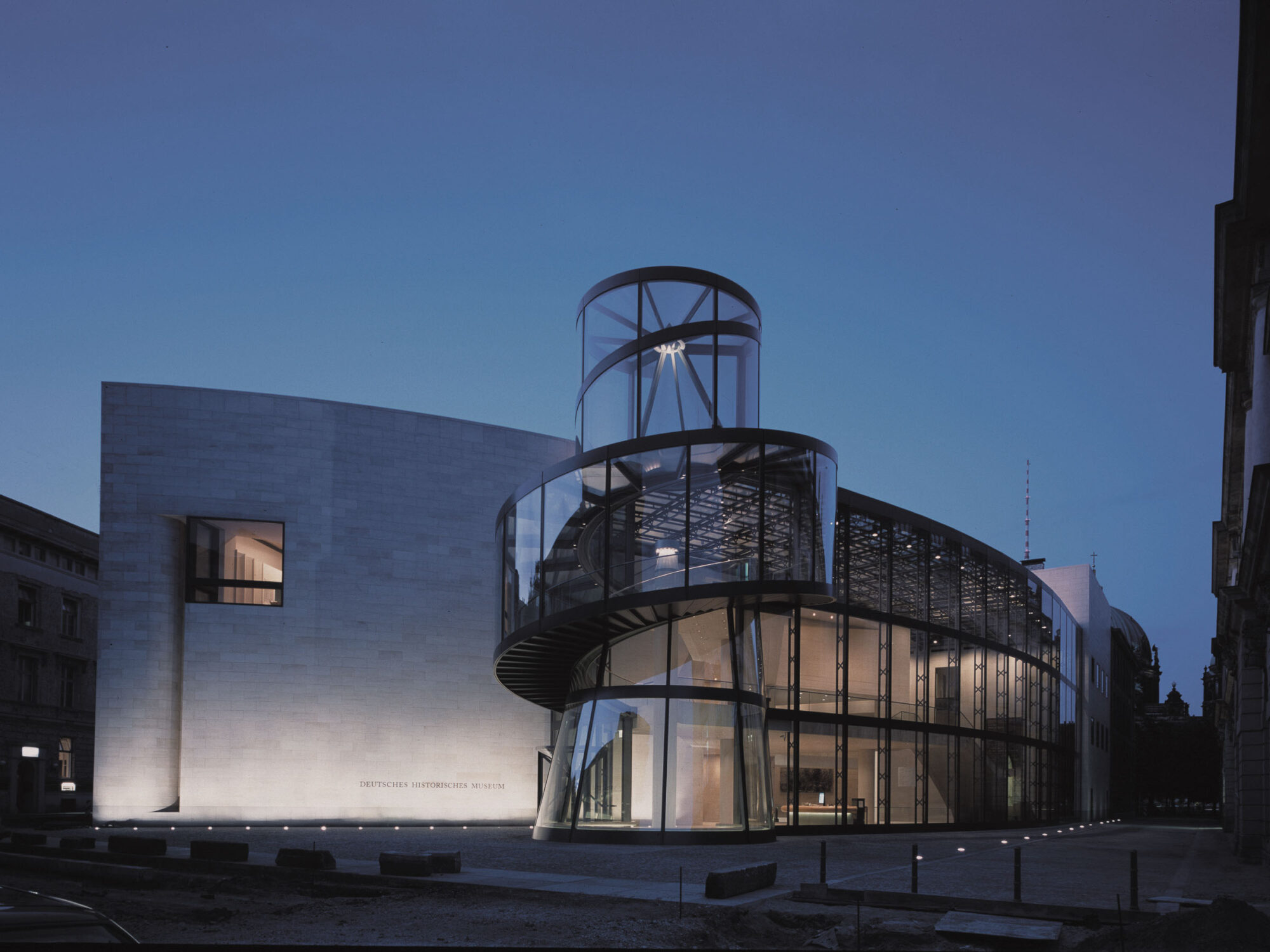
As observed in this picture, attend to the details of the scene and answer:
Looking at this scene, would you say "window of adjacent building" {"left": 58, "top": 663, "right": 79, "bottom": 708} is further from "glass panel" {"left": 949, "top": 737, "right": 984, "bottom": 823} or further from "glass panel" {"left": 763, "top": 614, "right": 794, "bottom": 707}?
"glass panel" {"left": 949, "top": 737, "right": 984, "bottom": 823}

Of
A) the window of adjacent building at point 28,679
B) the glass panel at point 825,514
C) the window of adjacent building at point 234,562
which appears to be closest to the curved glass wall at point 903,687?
the glass panel at point 825,514

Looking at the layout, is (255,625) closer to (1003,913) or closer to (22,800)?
(22,800)

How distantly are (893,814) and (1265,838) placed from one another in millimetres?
12823

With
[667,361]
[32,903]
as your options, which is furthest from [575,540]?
[32,903]

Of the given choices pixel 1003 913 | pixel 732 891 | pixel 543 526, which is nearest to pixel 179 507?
pixel 543 526

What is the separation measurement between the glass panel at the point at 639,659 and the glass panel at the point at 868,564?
10181 mm

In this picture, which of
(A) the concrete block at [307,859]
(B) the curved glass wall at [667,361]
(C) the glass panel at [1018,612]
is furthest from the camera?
(C) the glass panel at [1018,612]

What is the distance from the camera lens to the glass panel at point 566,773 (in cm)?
2495

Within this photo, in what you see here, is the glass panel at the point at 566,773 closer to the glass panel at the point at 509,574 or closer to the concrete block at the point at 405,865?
the glass panel at the point at 509,574

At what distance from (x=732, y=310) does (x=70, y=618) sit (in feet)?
151

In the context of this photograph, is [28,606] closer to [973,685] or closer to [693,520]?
[693,520]

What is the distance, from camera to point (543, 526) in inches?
1069

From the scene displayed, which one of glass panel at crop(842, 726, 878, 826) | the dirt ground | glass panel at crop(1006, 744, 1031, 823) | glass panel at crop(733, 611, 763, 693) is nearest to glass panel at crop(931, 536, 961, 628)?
glass panel at crop(842, 726, 878, 826)

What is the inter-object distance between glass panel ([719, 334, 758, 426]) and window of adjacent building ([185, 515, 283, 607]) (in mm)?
16349
